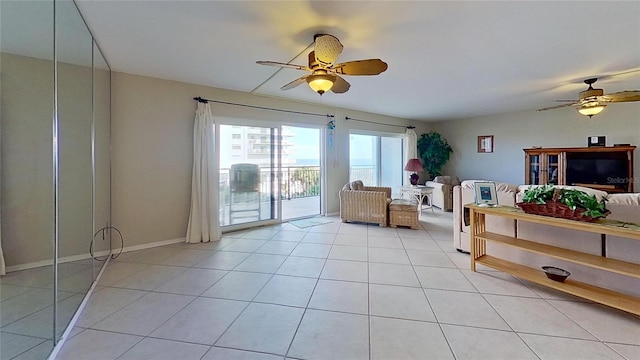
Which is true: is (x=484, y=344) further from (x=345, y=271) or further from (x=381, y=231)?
(x=381, y=231)

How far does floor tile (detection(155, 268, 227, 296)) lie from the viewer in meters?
2.47

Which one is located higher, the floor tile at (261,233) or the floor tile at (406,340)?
the floor tile at (261,233)

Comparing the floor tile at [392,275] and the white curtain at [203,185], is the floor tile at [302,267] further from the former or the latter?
the white curtain at [203,185]

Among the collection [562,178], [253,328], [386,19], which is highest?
[386,19]

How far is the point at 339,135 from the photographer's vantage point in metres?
5.85

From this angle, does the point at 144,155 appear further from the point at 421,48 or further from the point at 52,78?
the point at 421,48

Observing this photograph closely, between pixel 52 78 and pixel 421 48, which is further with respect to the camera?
pixel 421 48

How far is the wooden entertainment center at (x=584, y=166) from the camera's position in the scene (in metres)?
4.76

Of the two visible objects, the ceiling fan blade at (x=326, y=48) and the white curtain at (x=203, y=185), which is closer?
the ceiling fan blade at (x=326, y=48)

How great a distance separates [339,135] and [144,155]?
3702 mm

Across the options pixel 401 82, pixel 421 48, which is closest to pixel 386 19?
pixel 421 48

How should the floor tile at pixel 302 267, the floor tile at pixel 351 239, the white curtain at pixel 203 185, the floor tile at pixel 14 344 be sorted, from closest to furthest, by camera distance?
the floor tile at pixel 14 344
the floor tile at pixel 302 267
the floor tile at pixel 351 239
the white curtain at pixel 203 185

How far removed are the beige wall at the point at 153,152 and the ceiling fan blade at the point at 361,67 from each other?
2591 mm

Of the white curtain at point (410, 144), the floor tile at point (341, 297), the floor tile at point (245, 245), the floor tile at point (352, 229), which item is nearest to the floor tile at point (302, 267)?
the floor tile at point (341, 297)
